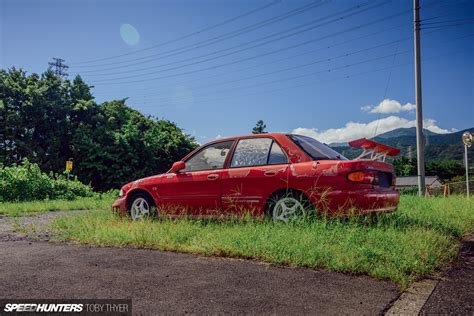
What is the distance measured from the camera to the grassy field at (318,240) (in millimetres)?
3859

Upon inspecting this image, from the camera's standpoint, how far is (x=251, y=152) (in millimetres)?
6113

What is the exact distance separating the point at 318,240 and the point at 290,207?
115cm

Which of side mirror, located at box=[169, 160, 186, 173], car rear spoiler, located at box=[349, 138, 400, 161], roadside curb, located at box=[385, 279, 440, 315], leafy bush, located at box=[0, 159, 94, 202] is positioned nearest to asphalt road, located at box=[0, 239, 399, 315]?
roadside curb, located at box=[385, 279, 440, 315]

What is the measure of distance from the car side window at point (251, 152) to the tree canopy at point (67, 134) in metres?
23.3

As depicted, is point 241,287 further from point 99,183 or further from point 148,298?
point 99,183

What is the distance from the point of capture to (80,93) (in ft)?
105

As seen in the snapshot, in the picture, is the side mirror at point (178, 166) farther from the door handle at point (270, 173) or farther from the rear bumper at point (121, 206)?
the door handle at point (270, 173)

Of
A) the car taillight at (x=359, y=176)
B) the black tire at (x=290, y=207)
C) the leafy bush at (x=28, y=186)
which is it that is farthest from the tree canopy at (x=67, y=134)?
the car taillight at (x=359, y=176)

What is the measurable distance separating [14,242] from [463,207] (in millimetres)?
8115

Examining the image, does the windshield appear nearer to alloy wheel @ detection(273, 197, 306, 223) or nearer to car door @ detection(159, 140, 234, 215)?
alloy wheel @ detection(273, 197, 306, 223)

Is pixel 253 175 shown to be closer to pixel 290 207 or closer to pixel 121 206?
pixel 290 207

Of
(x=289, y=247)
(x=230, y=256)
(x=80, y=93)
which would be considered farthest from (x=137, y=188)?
(x=80, y=93)

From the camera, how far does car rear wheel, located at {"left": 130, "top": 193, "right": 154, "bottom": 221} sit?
694 centimetres

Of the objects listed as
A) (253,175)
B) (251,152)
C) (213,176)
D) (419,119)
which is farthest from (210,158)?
(419,119)
